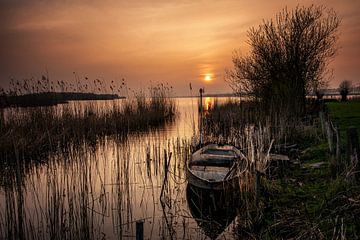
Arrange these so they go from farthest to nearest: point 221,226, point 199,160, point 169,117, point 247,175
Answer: point 169,117
point 199,160
point 247,175
point 221,226

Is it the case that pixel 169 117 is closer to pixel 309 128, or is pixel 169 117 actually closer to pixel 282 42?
pixel 282 42

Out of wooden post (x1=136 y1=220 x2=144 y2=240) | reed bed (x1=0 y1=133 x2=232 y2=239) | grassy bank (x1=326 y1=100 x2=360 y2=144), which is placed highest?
wooden post (x1=136 y1=220 x2=144 y2=240)

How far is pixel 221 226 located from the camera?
504 centimetres

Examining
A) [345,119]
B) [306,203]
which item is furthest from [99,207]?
[345,119]

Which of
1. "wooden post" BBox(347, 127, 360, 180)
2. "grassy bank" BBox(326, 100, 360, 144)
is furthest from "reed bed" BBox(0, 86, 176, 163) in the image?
"grassy bank" BBox(326, 100, 360, 144)

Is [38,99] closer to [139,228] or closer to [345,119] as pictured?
[139,228]

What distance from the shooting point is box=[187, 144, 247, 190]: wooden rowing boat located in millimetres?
5652

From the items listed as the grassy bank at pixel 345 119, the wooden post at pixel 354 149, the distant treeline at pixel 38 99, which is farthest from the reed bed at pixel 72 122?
the grassy bank at pixel 345 119

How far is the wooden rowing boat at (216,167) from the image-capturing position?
5.65m

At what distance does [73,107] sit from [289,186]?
895 centimetres

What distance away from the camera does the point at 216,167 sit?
23.0ft

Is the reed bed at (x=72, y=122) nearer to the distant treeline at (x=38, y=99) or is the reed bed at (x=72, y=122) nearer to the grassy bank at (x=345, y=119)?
the distant treeline at (x=38, y=99)

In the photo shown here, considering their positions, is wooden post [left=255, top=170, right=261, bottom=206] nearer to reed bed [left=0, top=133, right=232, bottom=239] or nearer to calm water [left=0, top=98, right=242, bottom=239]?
calm water [left=0, top=98, right=242, bottom=239]

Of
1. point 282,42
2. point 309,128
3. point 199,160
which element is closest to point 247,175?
point 199,160
